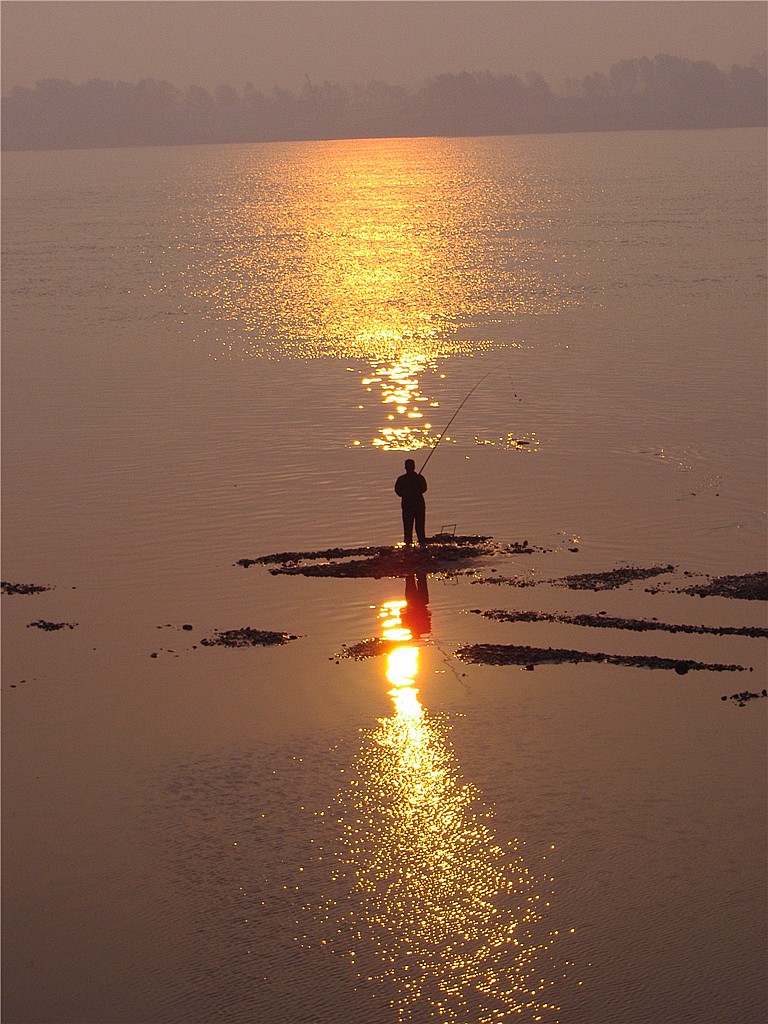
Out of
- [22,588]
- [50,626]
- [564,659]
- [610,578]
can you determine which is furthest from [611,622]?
[22,588]

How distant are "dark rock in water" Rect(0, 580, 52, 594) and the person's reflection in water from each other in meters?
4.85

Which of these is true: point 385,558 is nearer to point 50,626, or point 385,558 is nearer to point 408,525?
point 408,525

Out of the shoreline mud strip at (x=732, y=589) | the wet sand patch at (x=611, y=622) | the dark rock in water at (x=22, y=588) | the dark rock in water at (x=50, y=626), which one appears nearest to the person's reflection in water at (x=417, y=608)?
the wet sand patch at (x=611, y=622)

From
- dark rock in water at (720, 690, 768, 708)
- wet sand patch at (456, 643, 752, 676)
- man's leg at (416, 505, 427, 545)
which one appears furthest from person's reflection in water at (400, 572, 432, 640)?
dark rock in water at (720, 690, 768, 708)

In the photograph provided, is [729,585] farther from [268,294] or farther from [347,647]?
[268,294]

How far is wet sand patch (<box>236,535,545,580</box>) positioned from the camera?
18562 mm

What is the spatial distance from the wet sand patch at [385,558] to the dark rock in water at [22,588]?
2661 mm

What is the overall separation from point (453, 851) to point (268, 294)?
136 feet

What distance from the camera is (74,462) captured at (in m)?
26.2

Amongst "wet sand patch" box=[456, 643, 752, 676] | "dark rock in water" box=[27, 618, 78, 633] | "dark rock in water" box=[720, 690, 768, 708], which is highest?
"dark rock in water" box=[27, 618, 78, 633]

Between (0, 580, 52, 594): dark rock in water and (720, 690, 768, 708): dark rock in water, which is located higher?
(0, 580, 52, 594): dark rock in water

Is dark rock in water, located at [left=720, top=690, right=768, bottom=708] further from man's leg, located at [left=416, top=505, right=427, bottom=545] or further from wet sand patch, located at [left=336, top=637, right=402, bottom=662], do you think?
man's leg, located at [left=416, top=505, right=427, bottom=545]

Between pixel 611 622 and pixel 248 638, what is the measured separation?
13.9 feet

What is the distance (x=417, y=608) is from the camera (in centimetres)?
1725
